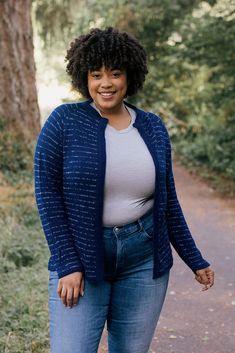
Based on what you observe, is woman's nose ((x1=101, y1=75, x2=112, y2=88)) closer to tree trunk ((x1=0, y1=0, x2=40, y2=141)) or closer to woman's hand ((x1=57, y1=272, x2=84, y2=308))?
woman's hand ((x1=57, y1=272, x2=84, y2=308))

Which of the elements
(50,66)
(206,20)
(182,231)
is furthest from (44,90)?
(182,231)

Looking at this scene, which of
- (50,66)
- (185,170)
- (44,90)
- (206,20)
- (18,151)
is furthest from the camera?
(44,90)

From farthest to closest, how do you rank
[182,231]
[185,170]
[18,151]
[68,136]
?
[185,170], [18,151], [182,231], [68,136]

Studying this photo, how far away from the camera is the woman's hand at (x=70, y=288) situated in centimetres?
238

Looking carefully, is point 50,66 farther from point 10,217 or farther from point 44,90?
point 10,217

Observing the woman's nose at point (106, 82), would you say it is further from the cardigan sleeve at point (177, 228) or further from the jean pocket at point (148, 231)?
the jean pocket at point (148, 231)

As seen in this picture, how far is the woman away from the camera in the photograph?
2.38 m

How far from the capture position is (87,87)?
2602 millimetres

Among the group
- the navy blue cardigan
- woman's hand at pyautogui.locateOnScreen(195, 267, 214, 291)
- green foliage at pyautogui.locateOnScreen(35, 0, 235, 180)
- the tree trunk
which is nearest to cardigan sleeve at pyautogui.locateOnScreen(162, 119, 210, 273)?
woman's hand at pyautogui.locateOnScreen(195, 267, 214, 291)

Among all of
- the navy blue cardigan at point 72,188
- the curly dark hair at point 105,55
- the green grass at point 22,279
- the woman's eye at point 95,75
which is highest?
the curly dark hair at point 105,55

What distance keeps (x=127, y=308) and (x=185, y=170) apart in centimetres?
1075

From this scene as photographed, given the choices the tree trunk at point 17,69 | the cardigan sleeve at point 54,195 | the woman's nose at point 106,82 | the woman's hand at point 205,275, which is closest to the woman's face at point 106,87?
the woman's nose at point 106,82

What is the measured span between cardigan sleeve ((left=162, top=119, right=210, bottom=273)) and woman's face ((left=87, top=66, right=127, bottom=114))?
0.30 m

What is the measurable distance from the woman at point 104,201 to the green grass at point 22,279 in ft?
5.81
